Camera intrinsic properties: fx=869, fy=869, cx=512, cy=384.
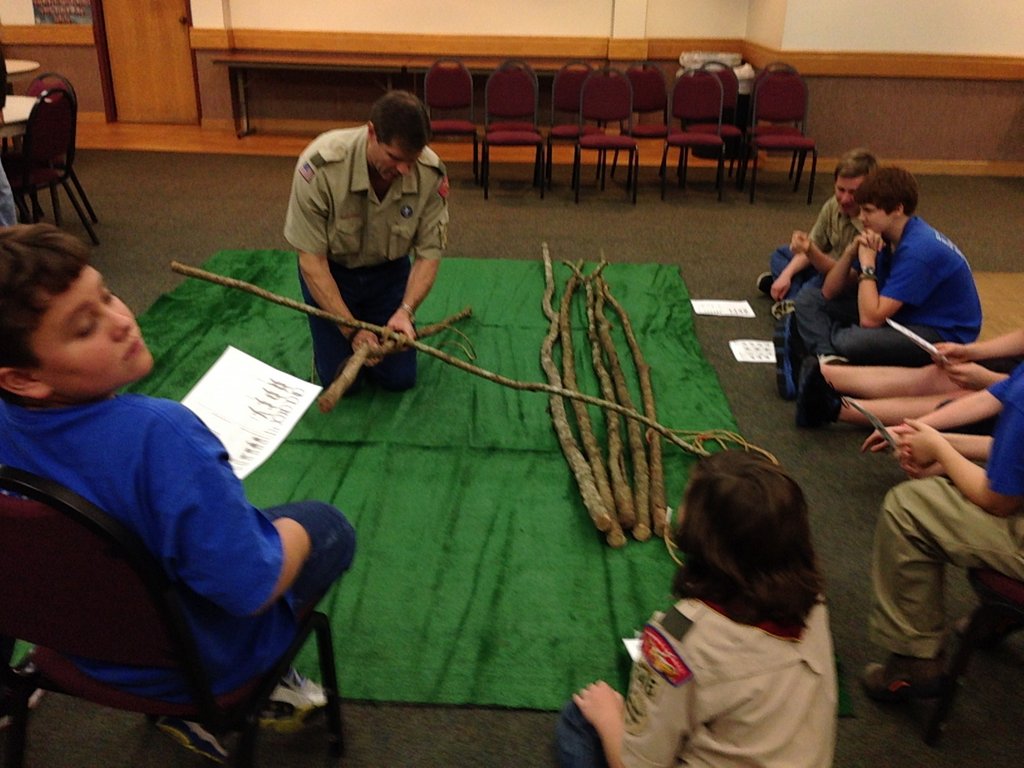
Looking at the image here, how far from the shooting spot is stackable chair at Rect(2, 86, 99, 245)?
4.74 metres

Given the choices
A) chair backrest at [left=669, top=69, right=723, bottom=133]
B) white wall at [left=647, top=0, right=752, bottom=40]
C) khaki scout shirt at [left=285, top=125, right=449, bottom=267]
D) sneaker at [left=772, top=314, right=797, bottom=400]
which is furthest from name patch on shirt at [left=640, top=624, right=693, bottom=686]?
white wall at [left=647, top=0, right=752, bottom=40]

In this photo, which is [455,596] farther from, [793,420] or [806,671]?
[793,420]

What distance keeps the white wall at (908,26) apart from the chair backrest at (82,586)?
7547 mm

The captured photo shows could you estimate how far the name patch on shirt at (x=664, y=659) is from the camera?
4.26ft

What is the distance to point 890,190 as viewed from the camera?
10.00ft

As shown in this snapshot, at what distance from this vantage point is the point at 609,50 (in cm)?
836

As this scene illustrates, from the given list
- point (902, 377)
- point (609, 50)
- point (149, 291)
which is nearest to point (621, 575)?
point (902, 377)

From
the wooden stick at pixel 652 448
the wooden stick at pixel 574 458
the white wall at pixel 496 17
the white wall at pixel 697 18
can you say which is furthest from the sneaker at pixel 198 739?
the white wall at pixel 697 18

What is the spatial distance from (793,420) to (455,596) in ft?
5.57

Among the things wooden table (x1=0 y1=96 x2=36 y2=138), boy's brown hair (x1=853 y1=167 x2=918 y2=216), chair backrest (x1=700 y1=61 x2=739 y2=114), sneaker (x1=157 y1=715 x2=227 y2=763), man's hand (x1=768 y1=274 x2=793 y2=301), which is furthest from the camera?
chair backrest (x1=700 y1=61 x2=739 y2=114)

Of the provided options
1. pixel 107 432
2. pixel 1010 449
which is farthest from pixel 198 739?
pixel 1010 449

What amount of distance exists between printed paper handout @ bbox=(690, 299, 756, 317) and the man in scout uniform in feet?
5.55

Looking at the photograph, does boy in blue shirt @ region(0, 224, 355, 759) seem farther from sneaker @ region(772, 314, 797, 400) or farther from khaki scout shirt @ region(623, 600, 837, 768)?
sneaker @ region(772, 314, 797, 400)

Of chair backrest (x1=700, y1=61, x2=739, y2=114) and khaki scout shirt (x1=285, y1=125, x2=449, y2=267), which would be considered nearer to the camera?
khaki scout shirt (x1=285, y1=125, x2=449, y2=267)
